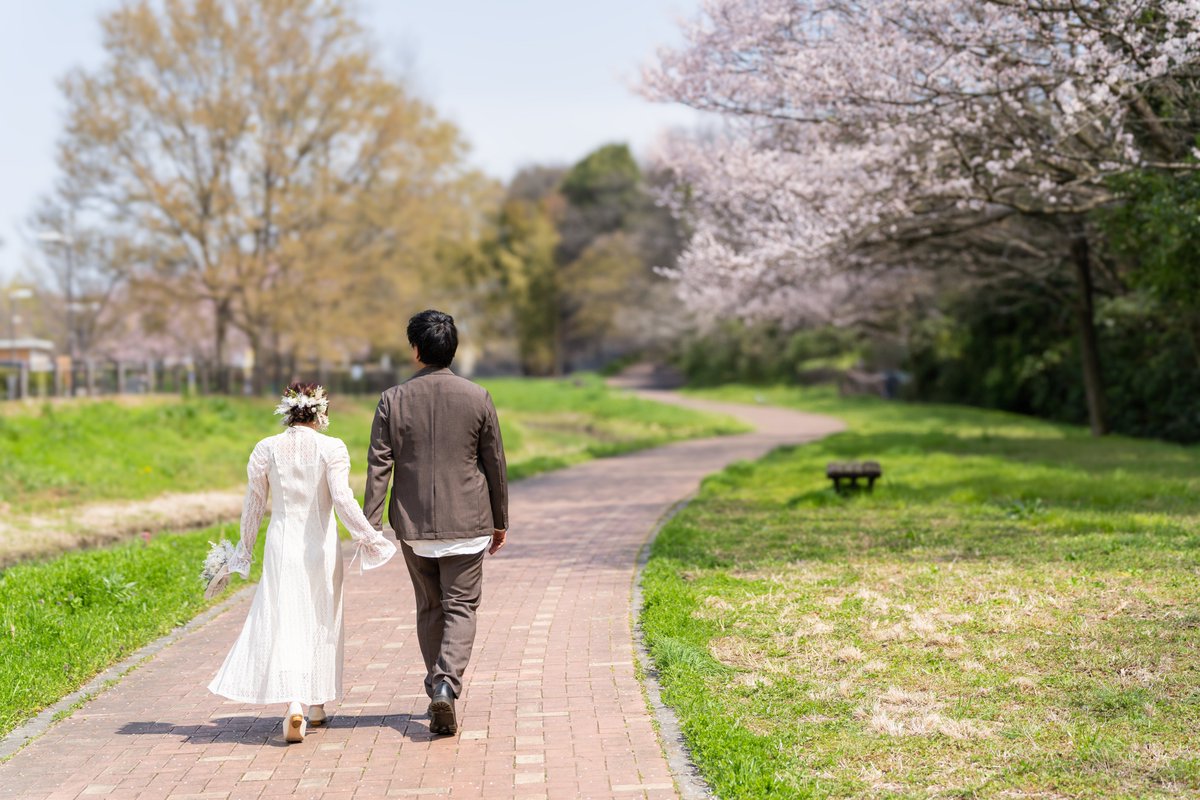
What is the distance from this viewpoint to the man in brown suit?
6102 mm

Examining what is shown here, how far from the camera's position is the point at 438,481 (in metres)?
6.13

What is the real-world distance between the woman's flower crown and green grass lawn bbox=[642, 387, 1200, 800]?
2235mm

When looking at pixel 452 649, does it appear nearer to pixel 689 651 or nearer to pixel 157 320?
pixel 689 651

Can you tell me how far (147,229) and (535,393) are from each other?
1928cm

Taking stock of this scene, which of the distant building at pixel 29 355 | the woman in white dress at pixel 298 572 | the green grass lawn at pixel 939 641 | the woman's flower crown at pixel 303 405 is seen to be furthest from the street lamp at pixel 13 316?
the woman in white dress at pixel 298 572

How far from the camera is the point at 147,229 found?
3359 cm

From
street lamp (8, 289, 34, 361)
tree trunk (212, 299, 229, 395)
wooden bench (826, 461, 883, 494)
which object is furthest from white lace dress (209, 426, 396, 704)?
street lamp (8, 289, 34, 361)

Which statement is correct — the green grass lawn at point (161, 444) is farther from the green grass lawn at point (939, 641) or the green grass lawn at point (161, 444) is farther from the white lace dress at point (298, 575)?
the white lace dress at point (298, 575)

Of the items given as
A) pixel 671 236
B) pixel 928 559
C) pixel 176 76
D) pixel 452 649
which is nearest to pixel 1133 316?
pixel 928 559

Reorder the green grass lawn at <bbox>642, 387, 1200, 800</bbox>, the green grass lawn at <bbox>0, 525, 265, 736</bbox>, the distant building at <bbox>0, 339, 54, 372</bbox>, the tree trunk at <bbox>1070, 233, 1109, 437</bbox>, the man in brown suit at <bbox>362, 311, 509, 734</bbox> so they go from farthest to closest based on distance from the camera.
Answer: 1. the distant building at <bbox>0, 339, 54, 372</bbox>
2. the tree trunk at <bbox>1070, 233, 1109, 437</bbox>
3. the green grass lawn at <bbox>0, 525, 265, 736</bbox>
4. the man in brown suit at <bbox>362, 311, 509, 734</bbox>
5. the green grass lawn at <bbox>642, 387, 1200, 800</bbox>

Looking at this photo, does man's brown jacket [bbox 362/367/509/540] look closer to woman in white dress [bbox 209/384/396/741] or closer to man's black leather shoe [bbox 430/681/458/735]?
woman in white dress [bbox 209/384/396/741]

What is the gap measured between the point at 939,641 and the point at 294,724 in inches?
143

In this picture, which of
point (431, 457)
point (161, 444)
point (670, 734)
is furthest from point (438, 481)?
point (161, 444)

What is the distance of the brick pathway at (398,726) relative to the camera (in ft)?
17.1
